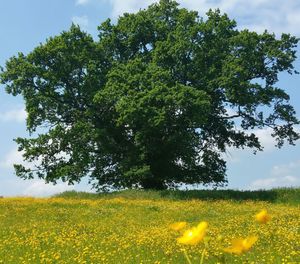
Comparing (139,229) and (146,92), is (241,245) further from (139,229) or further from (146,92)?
(146,92)

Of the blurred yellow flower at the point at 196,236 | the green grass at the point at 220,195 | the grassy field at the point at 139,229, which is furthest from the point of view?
the green grass at the point at 220,195

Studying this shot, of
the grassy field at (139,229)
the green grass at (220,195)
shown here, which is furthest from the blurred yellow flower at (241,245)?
the green grass at (220,195)

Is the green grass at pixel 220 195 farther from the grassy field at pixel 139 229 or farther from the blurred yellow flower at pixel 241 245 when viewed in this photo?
the blurred yellow flower at pixel 241 245

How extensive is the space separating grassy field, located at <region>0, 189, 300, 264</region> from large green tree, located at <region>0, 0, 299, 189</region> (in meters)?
5.05

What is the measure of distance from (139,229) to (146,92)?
19.4 meters

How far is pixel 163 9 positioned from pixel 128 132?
11.5 meters

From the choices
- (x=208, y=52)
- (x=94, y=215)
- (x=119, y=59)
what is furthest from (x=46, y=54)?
(x=94, y=215)

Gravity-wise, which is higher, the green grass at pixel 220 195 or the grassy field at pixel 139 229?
the green grass at pixel 220 195

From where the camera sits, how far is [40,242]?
15.4 meters

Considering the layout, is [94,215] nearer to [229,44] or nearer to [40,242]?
[40,242]

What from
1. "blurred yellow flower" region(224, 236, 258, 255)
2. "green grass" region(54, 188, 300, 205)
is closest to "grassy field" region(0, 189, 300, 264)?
"green grass" region(54, 188, 300, 205)

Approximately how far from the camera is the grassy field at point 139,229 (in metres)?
12.6

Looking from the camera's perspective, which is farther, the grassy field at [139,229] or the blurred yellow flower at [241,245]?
the grassy field at [139,229]

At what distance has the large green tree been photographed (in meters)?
38.3
